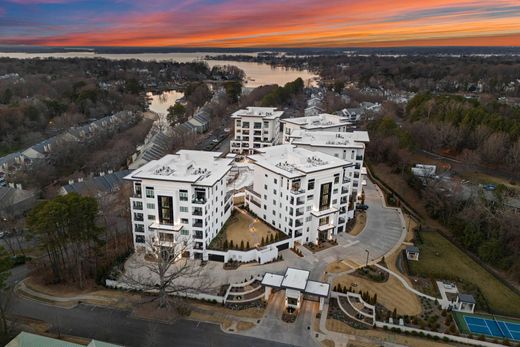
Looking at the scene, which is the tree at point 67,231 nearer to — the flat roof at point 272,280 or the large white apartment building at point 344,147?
the flat roof at point 272,280

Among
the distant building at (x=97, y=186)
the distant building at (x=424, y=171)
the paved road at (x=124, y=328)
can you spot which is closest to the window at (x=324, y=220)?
the paved road at (x=124, y=328)

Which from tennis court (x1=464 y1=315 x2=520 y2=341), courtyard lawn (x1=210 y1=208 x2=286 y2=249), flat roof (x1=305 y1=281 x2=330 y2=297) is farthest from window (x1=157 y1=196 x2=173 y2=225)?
tennis court (x1=464 y1=315 x2=520 y2=341)

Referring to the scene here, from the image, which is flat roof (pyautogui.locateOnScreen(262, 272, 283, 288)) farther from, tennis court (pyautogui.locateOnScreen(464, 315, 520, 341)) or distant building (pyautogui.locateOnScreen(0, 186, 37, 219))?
distant building (pyautogui.locateOnScreen(0, 186, 37, 219))

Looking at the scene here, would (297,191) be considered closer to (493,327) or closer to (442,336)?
(442,336)

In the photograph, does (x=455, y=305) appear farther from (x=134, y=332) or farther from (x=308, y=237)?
(x=134, y=332)

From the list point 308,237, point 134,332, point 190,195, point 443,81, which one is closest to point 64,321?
point 134,332

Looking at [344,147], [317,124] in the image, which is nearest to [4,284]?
[344,147]
